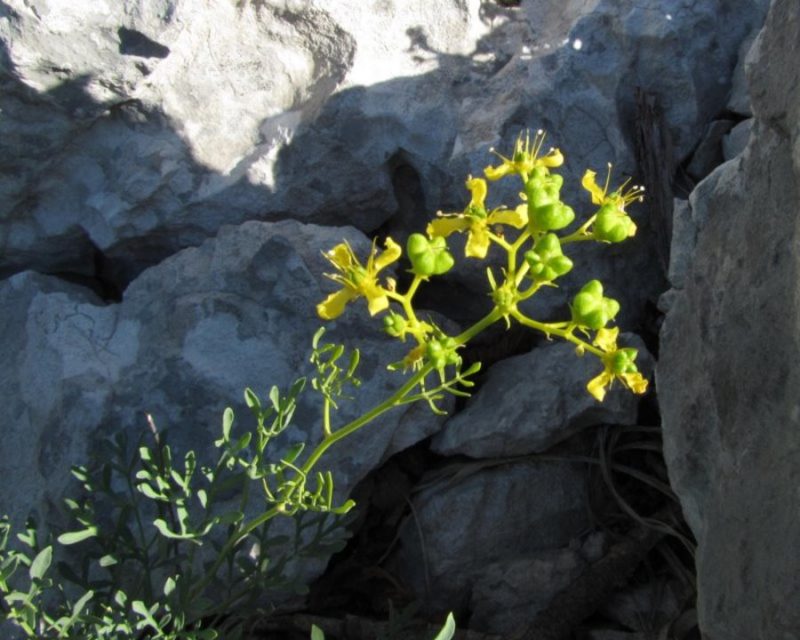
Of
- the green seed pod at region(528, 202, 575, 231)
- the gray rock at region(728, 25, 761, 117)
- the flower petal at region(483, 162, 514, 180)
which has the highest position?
the gray rock at region(728, 25, 761, 117)

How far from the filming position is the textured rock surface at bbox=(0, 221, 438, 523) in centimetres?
279

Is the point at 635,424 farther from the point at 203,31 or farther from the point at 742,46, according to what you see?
the point at 203,31

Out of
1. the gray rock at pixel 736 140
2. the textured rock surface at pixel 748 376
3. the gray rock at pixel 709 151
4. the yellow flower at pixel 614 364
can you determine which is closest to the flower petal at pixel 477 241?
the yellow flower at pixel 614 364

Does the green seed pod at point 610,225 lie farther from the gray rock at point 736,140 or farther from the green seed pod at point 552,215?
the gray rock at point 736,140

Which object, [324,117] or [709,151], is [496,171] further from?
[709,151]

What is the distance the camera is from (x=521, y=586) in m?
2.84

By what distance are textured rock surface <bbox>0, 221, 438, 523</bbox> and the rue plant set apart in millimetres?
80

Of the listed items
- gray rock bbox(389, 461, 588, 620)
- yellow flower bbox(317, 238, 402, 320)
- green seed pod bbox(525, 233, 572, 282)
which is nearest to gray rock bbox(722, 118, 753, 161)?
gray rock bbox(389, 461, 588, 620)

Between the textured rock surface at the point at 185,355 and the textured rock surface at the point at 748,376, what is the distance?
2.55 feet

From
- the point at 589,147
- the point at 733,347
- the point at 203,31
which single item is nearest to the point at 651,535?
the point at 733,347

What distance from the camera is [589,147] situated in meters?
3.09

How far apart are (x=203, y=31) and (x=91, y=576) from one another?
1472 mm

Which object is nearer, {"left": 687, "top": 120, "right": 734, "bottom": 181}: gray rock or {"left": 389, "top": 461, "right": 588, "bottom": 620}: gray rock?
{"left": 389, "top": 461, "right": 588, "bottom": 620}: gray rock

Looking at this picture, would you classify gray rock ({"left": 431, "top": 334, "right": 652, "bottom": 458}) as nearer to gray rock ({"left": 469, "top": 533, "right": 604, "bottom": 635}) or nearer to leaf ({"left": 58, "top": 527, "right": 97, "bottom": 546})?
gray rock ({"left": 469, "top": 533, "right": 604, "bottom": 635})
